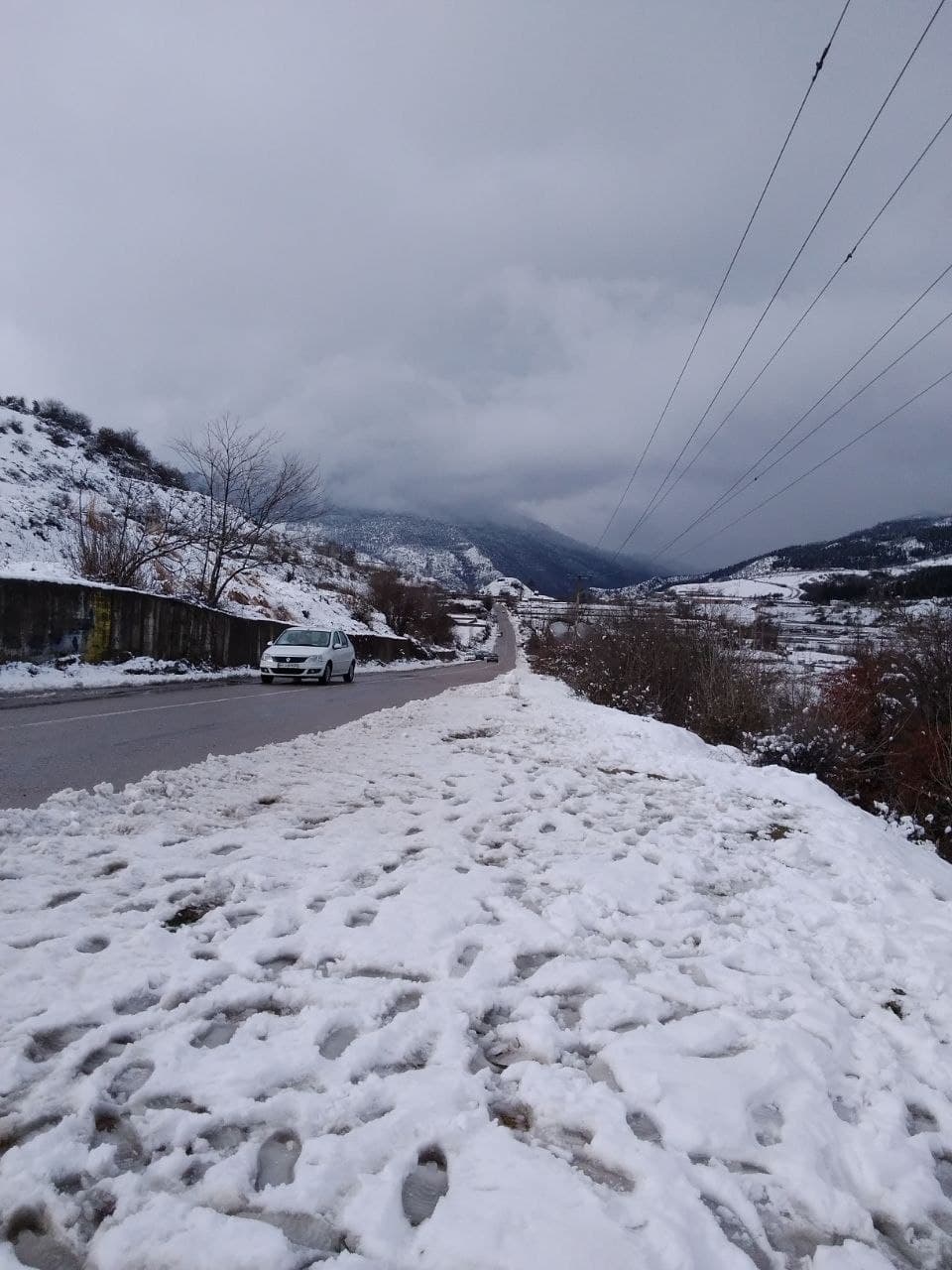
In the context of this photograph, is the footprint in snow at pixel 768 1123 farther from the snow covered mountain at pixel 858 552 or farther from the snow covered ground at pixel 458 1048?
the snow covered mountain at pixel 858 552

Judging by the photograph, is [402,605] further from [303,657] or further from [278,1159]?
[278,1159]

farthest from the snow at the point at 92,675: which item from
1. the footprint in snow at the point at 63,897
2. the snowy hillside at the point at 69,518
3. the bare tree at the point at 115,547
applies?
the footprint in snow at the point at 63,897

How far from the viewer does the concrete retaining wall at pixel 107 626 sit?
47.8ft

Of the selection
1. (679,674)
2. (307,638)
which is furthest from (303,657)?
(679,674)

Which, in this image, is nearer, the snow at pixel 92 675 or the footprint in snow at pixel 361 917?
the footprint in snow at pixel 361 917

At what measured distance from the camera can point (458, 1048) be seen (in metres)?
2.55

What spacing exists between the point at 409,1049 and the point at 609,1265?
41.2 inches

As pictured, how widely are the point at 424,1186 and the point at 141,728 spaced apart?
8.69 metres

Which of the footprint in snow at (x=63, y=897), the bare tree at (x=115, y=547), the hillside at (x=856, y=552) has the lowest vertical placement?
the footprint in snow at (x=63, y=897)

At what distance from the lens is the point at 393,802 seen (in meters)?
6.12

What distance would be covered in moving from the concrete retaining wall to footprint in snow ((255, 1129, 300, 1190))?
15.2 meters

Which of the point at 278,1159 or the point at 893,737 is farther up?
the point at 278,1159

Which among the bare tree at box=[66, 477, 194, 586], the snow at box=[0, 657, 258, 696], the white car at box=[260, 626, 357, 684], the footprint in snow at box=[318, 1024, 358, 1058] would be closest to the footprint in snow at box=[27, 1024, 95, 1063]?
the footprint in snow at box=[318, 1024, 358, 1058]

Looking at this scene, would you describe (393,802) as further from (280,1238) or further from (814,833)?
(280,1238)
